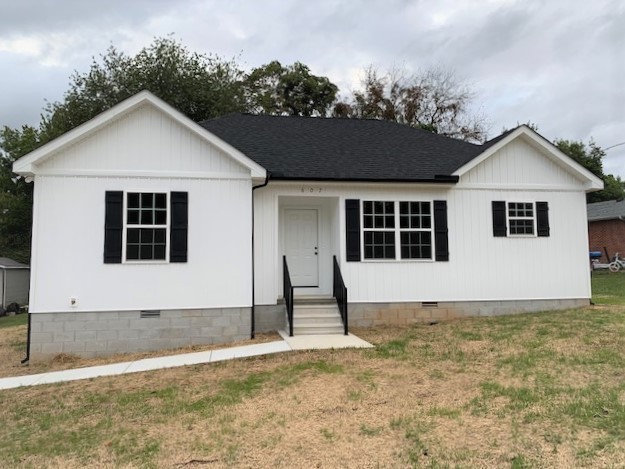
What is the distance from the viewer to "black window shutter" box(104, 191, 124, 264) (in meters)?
8.26

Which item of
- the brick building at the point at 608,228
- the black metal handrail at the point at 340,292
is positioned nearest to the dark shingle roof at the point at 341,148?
the black metal handrail at the point at 340,292

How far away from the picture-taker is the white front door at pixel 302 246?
1029 centimetres

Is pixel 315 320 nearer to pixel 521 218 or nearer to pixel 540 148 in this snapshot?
pixel 521 218

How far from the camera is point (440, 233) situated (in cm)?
999

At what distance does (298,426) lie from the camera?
14.1 ft

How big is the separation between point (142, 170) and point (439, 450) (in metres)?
7.13

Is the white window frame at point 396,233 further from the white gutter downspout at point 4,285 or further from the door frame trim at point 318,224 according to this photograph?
the white gutter downspout at point 4,285

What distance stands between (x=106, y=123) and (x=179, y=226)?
7.70 feet

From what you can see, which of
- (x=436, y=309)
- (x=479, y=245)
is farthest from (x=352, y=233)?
(x=479, y=245)

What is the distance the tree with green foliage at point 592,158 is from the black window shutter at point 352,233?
105 feet

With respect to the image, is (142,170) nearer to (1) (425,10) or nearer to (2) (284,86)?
(1) (425,10)

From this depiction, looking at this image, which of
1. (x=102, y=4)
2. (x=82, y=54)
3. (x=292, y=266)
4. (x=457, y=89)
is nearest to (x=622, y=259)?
(x=457, y=89)

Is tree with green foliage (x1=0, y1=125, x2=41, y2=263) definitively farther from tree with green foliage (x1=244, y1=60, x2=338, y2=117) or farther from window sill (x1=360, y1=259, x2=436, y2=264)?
window sill (x1=360, y1=259, x2=436, y2=264)

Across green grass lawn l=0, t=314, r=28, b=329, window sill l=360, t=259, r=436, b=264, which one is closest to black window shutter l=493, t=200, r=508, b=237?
window sill l=360, t=259, r=436, b=264
